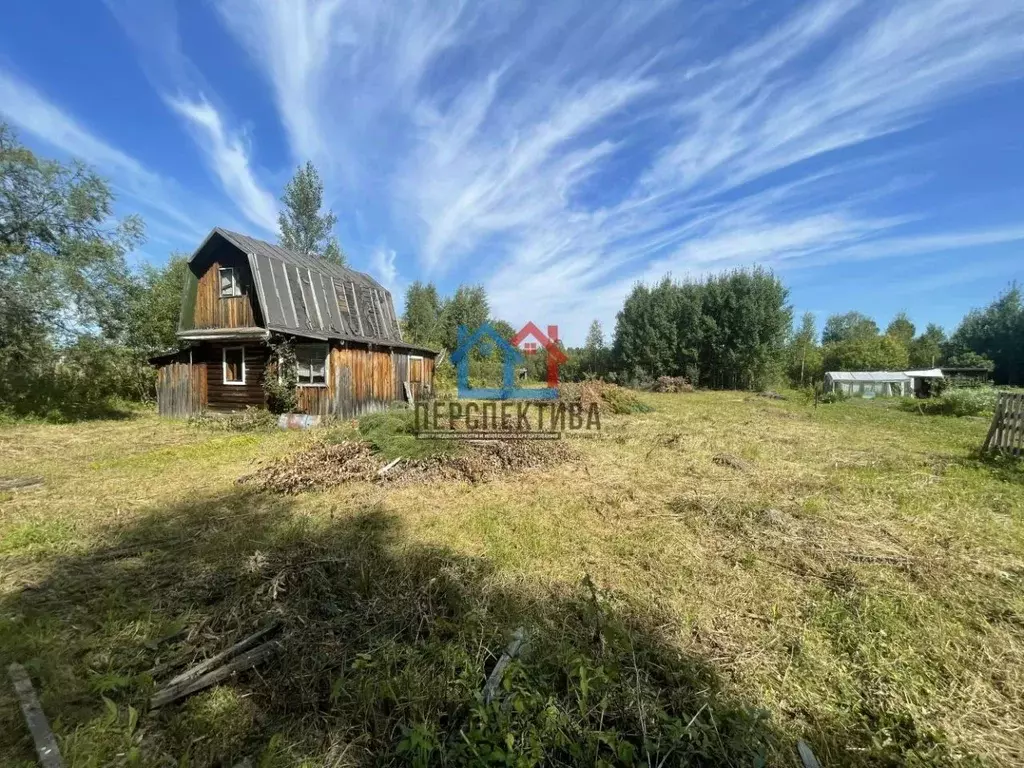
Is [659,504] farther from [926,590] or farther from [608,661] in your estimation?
[608,661]

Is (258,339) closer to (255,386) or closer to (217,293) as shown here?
(255,386)

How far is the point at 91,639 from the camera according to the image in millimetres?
2641

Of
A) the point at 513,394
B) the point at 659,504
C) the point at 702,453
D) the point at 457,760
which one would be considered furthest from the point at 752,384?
the point at 457,760

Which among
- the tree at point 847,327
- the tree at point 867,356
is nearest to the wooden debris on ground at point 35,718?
the tree at point 867,356

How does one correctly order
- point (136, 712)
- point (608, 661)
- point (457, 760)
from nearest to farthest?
1. point (457, 760)
2. point (136, 712)
3. point (608, 661)

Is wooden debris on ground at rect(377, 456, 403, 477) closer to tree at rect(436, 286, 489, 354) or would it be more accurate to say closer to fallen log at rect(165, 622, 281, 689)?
fallen log at rect(165, 622, 281, 689)

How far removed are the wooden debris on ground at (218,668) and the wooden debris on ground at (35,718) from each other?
362mm

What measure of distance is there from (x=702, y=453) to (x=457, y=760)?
7384 millimetres

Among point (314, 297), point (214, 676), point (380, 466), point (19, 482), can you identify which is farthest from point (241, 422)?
point (214, 676)

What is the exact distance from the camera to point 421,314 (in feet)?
108

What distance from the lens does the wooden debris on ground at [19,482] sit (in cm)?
564

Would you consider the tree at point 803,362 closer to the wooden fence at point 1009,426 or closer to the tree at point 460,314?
the tree at point 460,314

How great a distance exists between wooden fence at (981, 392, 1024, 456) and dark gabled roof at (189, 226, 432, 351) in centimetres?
1440

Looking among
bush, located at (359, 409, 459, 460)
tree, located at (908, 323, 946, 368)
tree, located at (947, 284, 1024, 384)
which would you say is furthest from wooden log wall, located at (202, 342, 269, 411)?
tree, located at (908, 323, 946, 368)
